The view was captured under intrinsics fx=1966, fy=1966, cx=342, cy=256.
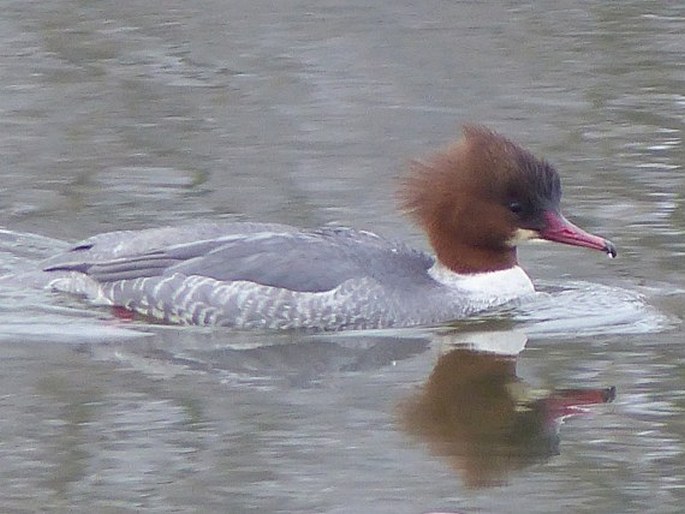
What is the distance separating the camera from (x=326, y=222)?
1164 cm

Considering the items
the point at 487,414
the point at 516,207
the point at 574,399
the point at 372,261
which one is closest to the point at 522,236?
the point at 516,207

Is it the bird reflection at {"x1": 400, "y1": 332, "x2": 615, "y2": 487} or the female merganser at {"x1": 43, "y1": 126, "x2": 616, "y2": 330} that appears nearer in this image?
the bird reflection at {"x1": 400, "y1": 332, "x2": 615, "y2": 487}

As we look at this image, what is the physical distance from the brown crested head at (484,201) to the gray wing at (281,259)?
219mm

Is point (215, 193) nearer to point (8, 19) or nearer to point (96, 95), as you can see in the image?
point (96, 95)

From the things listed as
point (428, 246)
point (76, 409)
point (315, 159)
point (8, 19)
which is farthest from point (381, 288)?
point (8, 19)

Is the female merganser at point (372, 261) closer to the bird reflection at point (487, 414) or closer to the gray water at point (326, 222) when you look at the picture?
the gray water at point (326, 222)

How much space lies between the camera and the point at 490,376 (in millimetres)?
9148

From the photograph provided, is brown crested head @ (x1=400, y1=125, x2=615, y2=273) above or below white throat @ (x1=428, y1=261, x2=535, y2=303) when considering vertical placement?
above

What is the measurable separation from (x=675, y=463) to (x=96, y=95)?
26.1ft

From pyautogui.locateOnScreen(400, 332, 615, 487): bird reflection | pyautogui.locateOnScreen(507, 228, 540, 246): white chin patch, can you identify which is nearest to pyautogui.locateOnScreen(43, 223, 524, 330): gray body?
pyautogui.locateOnScreen(507, 228, 540, 246): white chin patch

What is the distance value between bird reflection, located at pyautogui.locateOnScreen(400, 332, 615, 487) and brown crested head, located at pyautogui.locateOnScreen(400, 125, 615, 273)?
830mm

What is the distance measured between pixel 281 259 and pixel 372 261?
468 millimetres

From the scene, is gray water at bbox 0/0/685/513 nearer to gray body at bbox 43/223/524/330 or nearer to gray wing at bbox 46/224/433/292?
gray body at bbox 43/223/524/330

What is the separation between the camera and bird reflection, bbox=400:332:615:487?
7797mm
